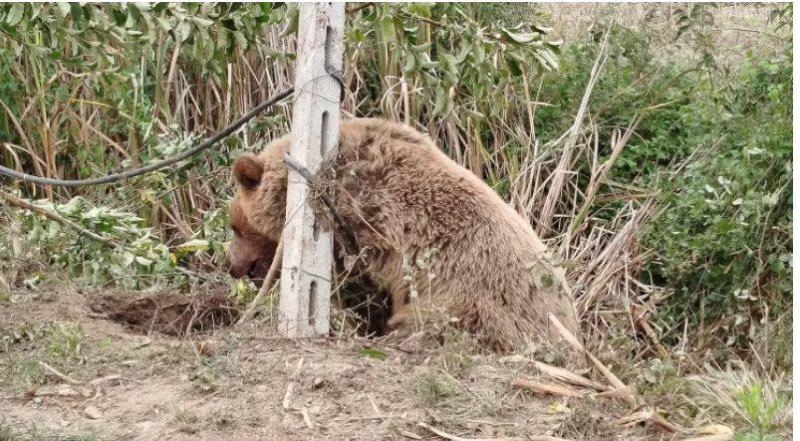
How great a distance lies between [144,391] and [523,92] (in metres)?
4.70

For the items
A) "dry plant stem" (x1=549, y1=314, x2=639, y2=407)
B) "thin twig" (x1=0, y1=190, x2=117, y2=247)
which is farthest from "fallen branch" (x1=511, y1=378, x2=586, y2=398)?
"thin twig" (x1=0, y1=190, x2=117, y2=247)

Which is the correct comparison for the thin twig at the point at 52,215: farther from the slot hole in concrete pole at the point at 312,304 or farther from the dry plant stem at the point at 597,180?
the dry plant stem at the point at 597,180

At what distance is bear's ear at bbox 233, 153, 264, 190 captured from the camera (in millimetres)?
5938

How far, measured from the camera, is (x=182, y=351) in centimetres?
485

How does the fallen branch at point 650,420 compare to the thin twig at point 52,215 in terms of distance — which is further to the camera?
the thin twig at point 52,215

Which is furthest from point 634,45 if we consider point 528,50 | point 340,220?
point 340,220

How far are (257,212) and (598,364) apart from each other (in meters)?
2.20

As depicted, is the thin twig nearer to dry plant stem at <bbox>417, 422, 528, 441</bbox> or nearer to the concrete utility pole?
the concrete utility pole

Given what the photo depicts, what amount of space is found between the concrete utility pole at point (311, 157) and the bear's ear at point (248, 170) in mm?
670

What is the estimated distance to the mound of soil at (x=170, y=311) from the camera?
5826 mm

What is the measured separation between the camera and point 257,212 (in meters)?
6.04

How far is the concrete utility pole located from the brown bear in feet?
0.61

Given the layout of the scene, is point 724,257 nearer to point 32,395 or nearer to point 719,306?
point 719,306

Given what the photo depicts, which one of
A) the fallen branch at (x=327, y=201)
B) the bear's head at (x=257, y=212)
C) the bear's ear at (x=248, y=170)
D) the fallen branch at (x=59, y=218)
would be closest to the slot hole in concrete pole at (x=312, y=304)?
the fallen branch at (x=327, y=201)
